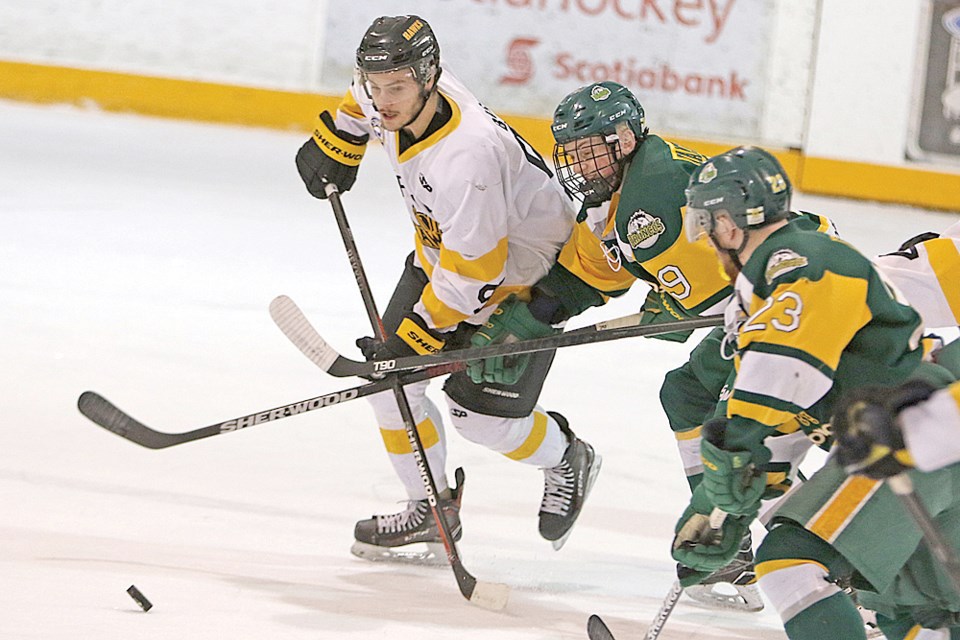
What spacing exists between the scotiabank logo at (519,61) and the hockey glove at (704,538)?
18.1ft

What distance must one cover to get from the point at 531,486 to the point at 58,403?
1213mm

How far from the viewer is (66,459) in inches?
123

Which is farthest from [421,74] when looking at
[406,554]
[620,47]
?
[620,47]

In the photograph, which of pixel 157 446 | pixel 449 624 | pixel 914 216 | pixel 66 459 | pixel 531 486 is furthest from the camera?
pixel 914 216

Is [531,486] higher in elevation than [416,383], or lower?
lower

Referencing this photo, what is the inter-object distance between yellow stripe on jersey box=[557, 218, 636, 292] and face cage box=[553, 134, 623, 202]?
0.15 metres

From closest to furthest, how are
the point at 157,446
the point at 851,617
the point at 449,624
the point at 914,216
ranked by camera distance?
1. the point at 851,617
2. the point at 449,624
3. the point at 157,446
4. the point at 914,216

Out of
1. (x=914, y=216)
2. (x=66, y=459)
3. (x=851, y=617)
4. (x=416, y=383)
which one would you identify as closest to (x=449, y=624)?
(x=416, y=383)

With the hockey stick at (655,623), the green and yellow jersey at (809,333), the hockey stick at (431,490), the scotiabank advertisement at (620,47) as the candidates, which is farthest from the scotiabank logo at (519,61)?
the green and yellow jersey at (809,333)

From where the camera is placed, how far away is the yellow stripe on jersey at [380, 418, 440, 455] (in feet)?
9.64

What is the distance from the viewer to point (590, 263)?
2795mm

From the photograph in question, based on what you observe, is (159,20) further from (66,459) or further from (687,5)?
(66,459)

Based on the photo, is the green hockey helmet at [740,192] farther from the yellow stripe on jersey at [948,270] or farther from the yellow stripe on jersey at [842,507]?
the yellow stripe on jersey at [948,270]

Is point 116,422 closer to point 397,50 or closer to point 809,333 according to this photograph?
point 397,50
